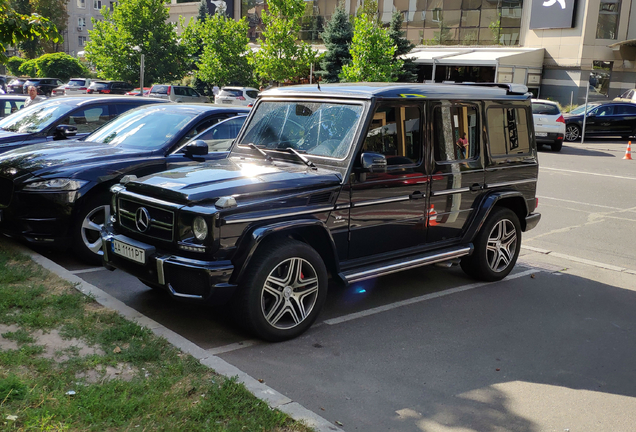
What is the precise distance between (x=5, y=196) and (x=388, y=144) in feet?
13.2

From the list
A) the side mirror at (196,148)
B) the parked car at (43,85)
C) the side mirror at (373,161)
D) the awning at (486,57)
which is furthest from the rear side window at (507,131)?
the parked car at (43,85)

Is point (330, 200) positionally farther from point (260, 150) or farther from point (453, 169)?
point (453, 169)

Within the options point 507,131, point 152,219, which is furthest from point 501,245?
point 152,219

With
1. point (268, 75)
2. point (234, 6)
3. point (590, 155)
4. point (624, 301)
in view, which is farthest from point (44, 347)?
point (234, 6)

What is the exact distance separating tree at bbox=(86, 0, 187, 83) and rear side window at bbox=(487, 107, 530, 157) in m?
37.8

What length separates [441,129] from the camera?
602cm

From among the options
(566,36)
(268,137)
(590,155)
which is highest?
(566,36)

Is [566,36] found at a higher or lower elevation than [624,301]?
higher

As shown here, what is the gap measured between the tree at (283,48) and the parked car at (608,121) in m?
15.3

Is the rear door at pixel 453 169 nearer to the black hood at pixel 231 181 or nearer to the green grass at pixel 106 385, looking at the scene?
the black hood at pixel 231 181

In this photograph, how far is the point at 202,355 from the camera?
14.7 ft

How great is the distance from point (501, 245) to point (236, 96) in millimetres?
27162

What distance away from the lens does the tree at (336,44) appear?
35.3 m

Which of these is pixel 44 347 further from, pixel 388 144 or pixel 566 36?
pixel 566 36
